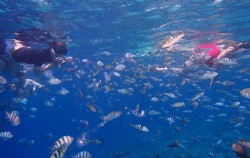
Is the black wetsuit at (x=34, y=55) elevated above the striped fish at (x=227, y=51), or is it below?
above

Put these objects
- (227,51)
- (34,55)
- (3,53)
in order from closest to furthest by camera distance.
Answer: (34,55), (3,53), (227,51)

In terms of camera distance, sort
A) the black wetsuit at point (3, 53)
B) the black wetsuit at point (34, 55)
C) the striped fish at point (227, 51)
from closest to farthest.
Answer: the black wetsuit at point (34, 55), the black wetsuit at point (3, 53), the striped fish at point (227, 51)

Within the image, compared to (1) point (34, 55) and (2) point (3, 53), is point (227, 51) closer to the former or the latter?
(1) point (34, 55)

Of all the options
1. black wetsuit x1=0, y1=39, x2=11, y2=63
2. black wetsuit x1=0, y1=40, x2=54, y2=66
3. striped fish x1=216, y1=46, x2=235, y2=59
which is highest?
black wetsuit x1=0, y1=40, x2=54, y2=66

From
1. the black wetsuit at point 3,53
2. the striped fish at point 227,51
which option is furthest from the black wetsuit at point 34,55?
the striped fish at point 227,51

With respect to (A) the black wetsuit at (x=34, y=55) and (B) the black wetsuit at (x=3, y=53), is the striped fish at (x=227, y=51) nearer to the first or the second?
(A) the black wetsuit at (x=34, y=55)

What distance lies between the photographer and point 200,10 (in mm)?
19953

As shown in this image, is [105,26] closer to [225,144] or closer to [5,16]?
[5,16]

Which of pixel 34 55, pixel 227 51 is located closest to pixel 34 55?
pixel 34 55

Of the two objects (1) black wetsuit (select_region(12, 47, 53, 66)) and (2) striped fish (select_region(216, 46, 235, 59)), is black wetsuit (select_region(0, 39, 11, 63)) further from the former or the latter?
(2) striped fish (select_region(216, 46, 235, 59))

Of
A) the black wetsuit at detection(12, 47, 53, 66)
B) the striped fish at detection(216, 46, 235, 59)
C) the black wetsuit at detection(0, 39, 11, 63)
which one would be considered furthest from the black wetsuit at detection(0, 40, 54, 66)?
the striped fish at detection(216, 46, 235, 59)

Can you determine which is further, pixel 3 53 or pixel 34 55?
pixel 3 53

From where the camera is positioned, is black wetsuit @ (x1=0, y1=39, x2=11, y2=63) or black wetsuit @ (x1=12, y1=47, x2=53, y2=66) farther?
black wetsuit @ (x1=0, y1=39, x2=11, y2=63)

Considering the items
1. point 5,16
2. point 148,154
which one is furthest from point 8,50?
point 148,154
